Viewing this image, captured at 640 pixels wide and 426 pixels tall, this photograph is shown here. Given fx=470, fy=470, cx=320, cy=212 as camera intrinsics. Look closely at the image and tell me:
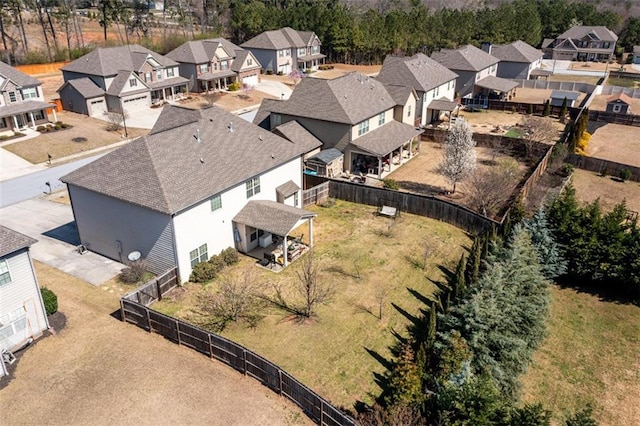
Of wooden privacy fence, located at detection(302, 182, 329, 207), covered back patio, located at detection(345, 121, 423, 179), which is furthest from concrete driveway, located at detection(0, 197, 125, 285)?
covered back patio, located at detection(345, 121, 423, 179)

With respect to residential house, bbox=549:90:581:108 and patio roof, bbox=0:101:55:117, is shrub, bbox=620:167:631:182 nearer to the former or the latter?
residential house, bbox=549:90:581:108

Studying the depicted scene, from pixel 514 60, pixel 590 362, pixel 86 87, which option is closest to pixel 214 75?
pixel 86 87

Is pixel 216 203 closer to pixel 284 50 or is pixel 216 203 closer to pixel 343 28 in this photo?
pixel 284 50

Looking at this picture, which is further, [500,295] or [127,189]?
[127,189]

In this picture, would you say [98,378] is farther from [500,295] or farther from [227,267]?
[500,295]

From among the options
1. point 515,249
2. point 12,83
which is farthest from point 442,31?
point 515,249
